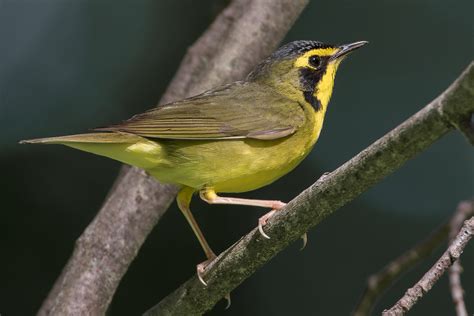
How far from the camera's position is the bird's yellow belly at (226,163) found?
14.3 feet

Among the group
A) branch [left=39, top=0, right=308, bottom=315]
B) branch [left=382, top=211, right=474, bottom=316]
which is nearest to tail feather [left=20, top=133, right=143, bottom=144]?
branch [left=39, top=0, right=308, bottom=315]

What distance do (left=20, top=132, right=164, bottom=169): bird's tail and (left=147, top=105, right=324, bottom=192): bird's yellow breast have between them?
0.18 ft

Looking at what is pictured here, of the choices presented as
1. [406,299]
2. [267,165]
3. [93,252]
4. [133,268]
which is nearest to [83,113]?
[133,268]

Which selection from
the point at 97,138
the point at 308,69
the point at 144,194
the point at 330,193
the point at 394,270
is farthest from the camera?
the point at 308,69

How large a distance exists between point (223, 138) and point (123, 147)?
606 mm

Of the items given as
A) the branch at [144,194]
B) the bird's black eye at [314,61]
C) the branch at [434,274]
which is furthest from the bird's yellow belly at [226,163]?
the branch at [434,274]

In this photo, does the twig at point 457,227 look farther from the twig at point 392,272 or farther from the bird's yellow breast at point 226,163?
the bird's yellow breast at point 226,163

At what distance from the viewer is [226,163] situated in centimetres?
438

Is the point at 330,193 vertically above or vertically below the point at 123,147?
below

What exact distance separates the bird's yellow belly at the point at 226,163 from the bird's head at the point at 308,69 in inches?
24.8

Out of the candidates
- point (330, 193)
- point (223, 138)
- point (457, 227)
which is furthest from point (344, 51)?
point (457, 227)

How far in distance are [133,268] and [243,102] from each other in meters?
2.36

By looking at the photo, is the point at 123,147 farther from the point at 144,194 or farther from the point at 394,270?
the point at 394,270

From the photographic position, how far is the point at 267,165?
14.4 ft
